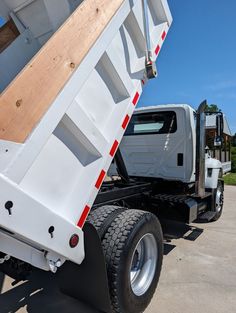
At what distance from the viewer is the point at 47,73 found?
5.74ft

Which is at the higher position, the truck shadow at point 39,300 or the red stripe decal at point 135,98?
the red stripe decal at point 135,98

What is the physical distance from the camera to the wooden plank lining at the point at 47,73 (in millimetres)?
1582

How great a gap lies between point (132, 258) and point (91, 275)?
46 centimetres

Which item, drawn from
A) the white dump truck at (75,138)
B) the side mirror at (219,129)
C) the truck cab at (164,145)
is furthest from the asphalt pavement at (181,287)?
the side mirror at (219,129)

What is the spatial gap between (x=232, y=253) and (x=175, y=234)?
1150mm

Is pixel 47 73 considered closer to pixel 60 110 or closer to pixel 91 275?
pixel 60 110

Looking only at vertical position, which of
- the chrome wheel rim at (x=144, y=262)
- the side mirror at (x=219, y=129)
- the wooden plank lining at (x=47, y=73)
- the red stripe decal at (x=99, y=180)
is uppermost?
the side mirror at (x=219, y=129)

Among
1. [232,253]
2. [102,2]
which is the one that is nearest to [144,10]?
[102,2]

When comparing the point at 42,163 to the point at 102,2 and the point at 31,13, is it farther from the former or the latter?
the point at 31,13

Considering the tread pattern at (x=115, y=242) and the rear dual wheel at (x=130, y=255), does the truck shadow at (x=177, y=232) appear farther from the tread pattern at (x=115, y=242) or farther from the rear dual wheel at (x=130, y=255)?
the tread pattern at (x=115, y=242)

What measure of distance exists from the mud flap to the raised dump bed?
199mm

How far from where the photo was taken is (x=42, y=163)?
71.7 inches

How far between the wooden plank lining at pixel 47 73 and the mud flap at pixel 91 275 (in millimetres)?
1101

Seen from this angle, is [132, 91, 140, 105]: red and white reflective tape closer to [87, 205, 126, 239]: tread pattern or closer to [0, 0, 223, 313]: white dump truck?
[0, 0, 223, 313]: white dump truck
